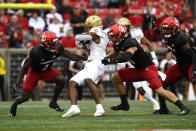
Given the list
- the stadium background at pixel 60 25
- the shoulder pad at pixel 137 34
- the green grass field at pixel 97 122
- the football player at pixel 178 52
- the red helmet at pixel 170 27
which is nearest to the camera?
the green grass field at pixel 97 122

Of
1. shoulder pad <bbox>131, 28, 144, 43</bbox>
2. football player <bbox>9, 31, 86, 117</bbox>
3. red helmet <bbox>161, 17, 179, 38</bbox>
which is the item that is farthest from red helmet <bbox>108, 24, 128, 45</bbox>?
shoulder pad <bbox>131, 28, 144, 43</bbox>

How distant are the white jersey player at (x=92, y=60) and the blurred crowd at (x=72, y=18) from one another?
707cm

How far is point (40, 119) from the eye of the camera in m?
8.61

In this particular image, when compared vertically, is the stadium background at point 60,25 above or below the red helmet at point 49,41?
below

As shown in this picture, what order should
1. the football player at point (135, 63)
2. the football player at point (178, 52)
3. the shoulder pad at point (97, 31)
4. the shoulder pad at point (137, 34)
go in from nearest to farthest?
the football player at point (135, 63), the football player at point (178, 52), the shoulder pad at point (97, 31), the shoulder pad at point (137, 34)

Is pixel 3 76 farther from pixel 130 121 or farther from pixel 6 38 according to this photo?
pixel 130 121

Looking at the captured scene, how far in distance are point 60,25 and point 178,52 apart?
869 cm

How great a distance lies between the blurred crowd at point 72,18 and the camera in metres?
17.1

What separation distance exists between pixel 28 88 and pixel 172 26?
2.73 meters

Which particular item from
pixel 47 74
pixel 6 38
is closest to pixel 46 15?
pixel 6 38

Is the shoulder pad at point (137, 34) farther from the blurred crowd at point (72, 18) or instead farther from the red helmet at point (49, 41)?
the blurred crowd at point (72, 18)

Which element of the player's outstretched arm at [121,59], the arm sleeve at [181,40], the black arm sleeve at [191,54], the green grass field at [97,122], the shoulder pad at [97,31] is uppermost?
the shoulder pad at [97,31]

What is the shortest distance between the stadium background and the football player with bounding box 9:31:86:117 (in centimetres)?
713

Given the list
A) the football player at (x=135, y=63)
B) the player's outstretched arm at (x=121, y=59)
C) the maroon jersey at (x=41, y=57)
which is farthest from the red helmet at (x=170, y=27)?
the maroon jersey at (x=41, y=57)
